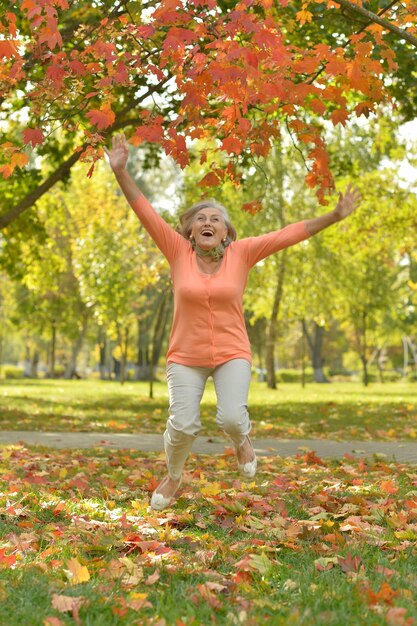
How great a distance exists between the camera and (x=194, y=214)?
5.61 meters

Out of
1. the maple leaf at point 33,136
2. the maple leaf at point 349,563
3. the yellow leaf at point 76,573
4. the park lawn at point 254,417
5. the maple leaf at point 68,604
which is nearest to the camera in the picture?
the maple leaf at point 68,604

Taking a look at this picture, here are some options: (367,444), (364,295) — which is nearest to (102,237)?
(364,295)

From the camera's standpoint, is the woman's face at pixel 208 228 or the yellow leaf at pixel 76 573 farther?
the woman's face at pixel 208 228

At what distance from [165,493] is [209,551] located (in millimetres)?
1432

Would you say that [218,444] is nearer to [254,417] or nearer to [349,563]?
[254,417]

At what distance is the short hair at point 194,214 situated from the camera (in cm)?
555

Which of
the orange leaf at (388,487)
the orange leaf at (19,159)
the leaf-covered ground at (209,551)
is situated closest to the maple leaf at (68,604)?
the leaf-covered ground at (209,551)

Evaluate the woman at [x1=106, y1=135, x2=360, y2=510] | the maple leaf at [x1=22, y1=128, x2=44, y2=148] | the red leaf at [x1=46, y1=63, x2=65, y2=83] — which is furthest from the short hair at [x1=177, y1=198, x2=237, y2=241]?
the red leaf at [x1=46, y1=63, x2=65, y2=83]

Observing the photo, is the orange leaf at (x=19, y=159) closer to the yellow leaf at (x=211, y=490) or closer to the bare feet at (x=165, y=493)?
the bare feet at (x=165, y=493)

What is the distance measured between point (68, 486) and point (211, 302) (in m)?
→ 2.19

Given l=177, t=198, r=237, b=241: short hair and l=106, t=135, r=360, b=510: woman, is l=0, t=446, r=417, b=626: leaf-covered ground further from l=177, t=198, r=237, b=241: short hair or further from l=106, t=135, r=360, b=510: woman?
l=177, t=198, r=237, b=241: short hair

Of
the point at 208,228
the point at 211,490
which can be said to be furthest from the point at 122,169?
the point at 211,490

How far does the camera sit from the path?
9484 millimetres

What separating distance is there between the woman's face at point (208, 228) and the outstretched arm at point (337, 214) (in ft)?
2.04
